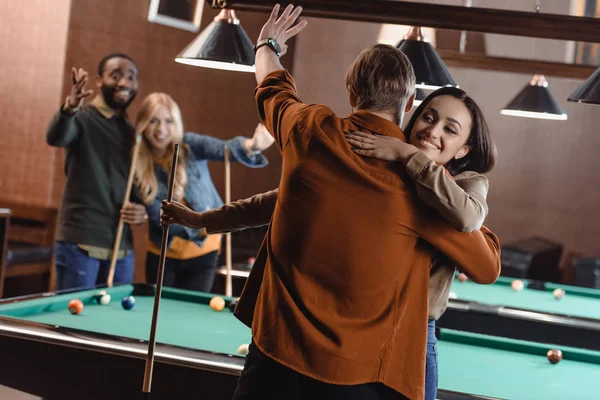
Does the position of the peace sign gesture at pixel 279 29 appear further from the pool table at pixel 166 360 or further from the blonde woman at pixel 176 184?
the blonde woman at pixel 176 184

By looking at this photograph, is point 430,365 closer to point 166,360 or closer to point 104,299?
point 166,360

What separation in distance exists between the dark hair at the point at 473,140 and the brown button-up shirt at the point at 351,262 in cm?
20

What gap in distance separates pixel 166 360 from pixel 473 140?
1.14 m

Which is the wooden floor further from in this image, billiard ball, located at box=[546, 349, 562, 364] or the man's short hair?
billiard ball, located at box=[546, 349, 562, 364]

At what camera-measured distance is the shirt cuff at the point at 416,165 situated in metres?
1.59

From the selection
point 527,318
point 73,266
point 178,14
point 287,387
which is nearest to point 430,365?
point 287,387

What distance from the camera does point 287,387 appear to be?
Answer: 165 centimetres

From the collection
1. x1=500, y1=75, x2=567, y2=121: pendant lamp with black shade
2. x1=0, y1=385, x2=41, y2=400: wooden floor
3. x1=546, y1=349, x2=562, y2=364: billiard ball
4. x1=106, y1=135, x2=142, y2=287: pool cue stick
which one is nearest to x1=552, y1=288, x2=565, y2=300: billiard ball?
x1=500, y1=75, x2=567, y2=121: pendant lamp with black shade

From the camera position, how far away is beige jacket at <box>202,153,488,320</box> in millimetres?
1581

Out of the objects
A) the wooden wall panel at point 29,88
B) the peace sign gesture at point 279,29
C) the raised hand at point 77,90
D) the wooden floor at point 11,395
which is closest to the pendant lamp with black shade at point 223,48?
the raised hand at point 77,90

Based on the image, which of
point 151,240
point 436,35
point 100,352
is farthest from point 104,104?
point 436,35

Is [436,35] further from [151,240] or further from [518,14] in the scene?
[518,14]

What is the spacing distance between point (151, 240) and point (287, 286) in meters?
2.68

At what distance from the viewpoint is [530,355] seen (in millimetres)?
3092
